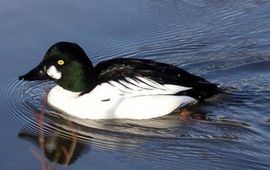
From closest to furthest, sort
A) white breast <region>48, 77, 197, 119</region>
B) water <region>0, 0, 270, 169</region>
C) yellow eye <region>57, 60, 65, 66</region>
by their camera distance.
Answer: water <region>0, 0, 270, 169</region>, white breast <region>48, 77, 197, 119</region>, yellow eye <region>57, 60, 65, 66</region>

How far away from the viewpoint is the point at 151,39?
912cm

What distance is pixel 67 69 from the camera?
7629 mm

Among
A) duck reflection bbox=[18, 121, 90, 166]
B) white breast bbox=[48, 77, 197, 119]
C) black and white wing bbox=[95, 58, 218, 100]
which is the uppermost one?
black and white wing bbox=[95, 58, 218, 100]

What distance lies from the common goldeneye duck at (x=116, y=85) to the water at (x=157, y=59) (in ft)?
0.46

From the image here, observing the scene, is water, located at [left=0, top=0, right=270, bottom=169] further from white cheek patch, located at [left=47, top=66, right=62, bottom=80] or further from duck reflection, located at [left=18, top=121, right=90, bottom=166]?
white cheek patch, located at [left=47, top=66, right=62, bottom=80]

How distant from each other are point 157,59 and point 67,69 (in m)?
1.49

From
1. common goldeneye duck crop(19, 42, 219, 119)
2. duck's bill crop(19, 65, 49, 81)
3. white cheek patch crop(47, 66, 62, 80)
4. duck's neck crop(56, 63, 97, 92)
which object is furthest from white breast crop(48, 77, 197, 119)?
duck's bill crop(19, 65, 49, 81)

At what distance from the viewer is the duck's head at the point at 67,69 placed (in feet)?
24.6

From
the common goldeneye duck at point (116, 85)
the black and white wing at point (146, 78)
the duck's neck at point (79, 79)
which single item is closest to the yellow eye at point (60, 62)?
the common goldeneye duck at point (116, 85)

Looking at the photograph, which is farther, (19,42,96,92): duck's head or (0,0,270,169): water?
(19,42,96,92): duck's head

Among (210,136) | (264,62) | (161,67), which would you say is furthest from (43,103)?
(264,62)

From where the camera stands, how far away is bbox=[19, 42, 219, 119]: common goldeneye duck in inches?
293

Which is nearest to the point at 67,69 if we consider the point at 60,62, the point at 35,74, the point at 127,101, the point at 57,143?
the point at 60,62

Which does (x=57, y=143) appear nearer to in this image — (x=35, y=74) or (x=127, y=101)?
(x=127, y=101)
